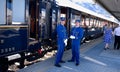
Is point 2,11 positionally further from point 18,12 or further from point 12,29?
point 18,12

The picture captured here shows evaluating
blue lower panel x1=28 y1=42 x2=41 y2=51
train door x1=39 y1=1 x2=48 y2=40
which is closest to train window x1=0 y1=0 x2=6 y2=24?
blue lower panel x1=28 y1=42 x2=41 y2=51

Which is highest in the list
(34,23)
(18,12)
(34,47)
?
(18,12)

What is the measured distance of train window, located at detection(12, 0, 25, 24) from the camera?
845cm

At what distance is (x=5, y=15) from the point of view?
780cm

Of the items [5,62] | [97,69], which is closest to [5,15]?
[5,62]

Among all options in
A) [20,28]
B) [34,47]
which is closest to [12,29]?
[20,28]

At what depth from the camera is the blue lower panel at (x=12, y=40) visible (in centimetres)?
773

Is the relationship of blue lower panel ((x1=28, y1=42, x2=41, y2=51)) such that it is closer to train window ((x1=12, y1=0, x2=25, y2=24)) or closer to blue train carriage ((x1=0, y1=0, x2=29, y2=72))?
blue train carriage ((x1=0, y1=0, x2=29, y2=72))

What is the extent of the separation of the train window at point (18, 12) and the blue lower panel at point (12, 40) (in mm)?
294

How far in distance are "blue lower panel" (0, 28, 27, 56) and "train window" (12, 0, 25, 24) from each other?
0.97 feet

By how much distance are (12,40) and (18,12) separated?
102cm

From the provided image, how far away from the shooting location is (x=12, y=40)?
8.25 meters

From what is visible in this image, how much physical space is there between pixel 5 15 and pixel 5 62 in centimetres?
164

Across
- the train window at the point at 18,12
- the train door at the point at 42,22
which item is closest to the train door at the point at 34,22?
the train door at the point at 42,22
